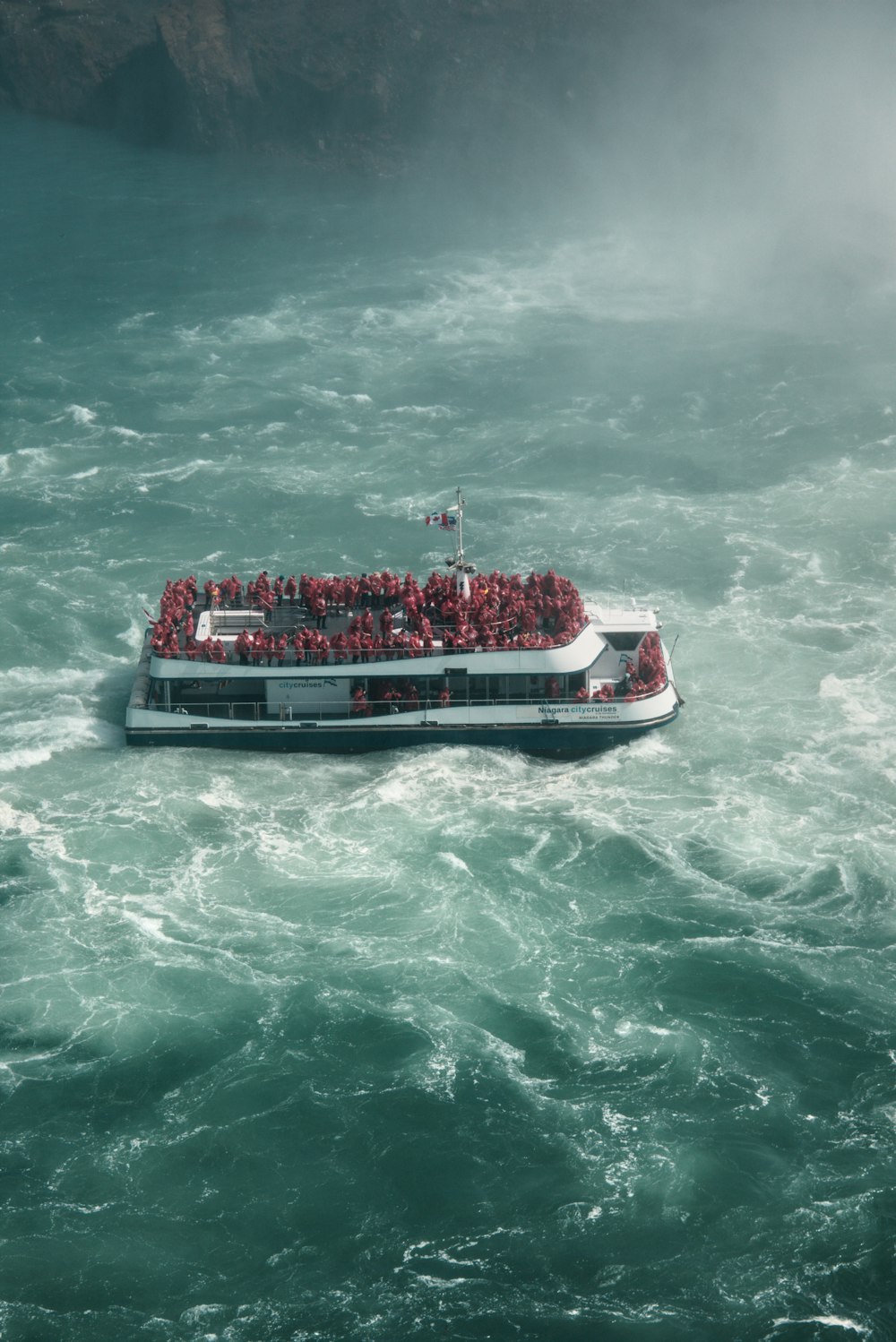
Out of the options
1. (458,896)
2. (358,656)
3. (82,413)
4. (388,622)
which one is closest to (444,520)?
(388,622)

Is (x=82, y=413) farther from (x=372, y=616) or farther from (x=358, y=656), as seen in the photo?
(x=358, y=656)

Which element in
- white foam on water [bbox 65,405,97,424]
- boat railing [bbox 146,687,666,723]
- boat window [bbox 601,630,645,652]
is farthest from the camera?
white foam on water [bbox 65,405,97,424]

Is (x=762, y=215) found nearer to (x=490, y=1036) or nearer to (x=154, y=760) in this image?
(x=154, y=760)

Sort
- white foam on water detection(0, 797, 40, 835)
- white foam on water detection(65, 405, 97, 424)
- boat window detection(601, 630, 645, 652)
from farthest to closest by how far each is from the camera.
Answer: white foam on water detection(65, 405, 97, 424) → boat window detection(601, 630, 645, 652) → white foam on water detection(0, 797, 40, 835)

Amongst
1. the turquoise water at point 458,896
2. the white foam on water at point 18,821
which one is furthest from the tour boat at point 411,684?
the white foam on water at point 18,821

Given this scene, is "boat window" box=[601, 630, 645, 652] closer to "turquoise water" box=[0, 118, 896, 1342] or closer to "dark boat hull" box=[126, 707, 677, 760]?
"dark boat hull" box=[126, 707, 677, 760]

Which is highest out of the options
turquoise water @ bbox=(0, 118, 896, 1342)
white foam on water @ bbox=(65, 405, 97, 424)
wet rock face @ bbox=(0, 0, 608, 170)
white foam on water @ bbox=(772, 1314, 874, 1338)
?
wet rock face @ bbox=(0, 0, 608, 170)

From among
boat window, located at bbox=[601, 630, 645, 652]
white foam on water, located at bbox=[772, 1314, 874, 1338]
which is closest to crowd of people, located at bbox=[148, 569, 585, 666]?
boat window, located at bbox=[601, 630, 645, 652]
